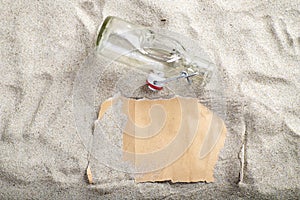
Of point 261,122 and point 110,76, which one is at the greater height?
point 261,122

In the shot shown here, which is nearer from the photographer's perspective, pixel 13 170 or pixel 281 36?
pixel 13 170

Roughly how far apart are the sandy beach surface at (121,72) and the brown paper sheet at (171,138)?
0.09 ft

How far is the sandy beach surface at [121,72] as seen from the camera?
1.07 m

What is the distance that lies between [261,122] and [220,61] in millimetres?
191

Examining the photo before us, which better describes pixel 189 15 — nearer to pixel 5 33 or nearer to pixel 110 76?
pixel 110 76

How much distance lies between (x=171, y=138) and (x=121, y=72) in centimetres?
21

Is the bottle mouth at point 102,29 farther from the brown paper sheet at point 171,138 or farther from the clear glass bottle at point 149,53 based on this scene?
the brown paper sheet at point 171,138

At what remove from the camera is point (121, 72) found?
1.13m

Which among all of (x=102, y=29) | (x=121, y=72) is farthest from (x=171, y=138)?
(x=102, y=29)

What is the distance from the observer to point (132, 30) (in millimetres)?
1107

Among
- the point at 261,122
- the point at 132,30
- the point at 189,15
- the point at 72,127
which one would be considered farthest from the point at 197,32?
the point at 72,127

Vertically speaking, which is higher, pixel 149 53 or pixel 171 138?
pixel 149 53

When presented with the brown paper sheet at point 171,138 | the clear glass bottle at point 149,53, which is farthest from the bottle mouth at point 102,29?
the brown paper sheet at point 171,138

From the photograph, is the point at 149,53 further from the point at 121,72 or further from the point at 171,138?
the point at 171,138
